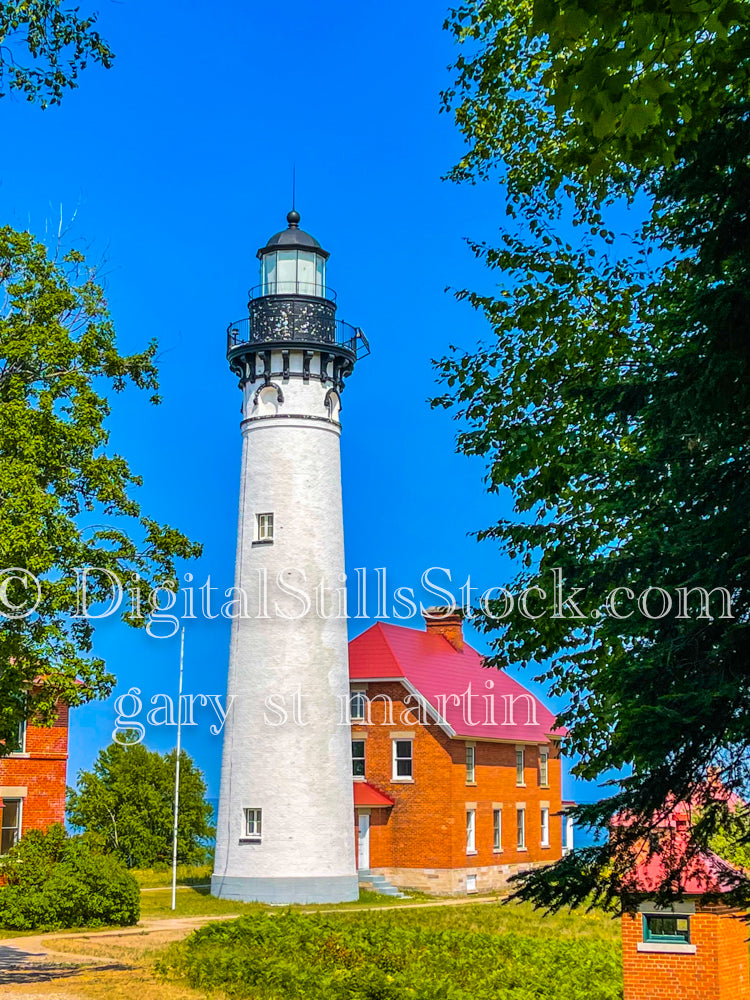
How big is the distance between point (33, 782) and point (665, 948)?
22.8 m

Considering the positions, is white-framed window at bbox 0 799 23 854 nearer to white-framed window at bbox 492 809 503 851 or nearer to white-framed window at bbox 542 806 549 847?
white-framed window at bbox 492 809 503 851

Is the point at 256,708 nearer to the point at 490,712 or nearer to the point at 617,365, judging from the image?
the point at 490,712

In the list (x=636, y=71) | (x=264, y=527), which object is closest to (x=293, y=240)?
(x=264, y=527)

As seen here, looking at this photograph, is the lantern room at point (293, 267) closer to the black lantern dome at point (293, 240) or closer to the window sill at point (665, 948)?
the black lantern dome at point (293, 240)

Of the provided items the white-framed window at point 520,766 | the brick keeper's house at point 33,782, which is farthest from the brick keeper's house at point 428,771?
the brick keeper's house at point 33,782

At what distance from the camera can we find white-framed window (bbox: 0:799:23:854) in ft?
108

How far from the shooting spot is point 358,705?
140 feet

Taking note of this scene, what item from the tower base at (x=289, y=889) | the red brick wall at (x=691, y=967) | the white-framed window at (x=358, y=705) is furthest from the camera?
the white-framed window at (x=358, y=705)

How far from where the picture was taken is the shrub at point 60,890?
93.8ft

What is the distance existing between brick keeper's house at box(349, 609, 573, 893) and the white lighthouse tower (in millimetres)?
5661

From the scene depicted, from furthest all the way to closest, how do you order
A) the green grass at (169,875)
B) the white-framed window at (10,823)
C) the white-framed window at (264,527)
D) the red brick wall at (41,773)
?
the green grass at (169,875), the white-framed window at (264,527), the red brick wall at (41,773), the white-framed window at (10,823)

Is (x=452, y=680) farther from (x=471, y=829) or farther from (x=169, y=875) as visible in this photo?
(x=169, y=875)

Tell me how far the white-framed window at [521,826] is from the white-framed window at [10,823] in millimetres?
21211

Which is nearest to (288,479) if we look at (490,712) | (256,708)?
(256,708)
